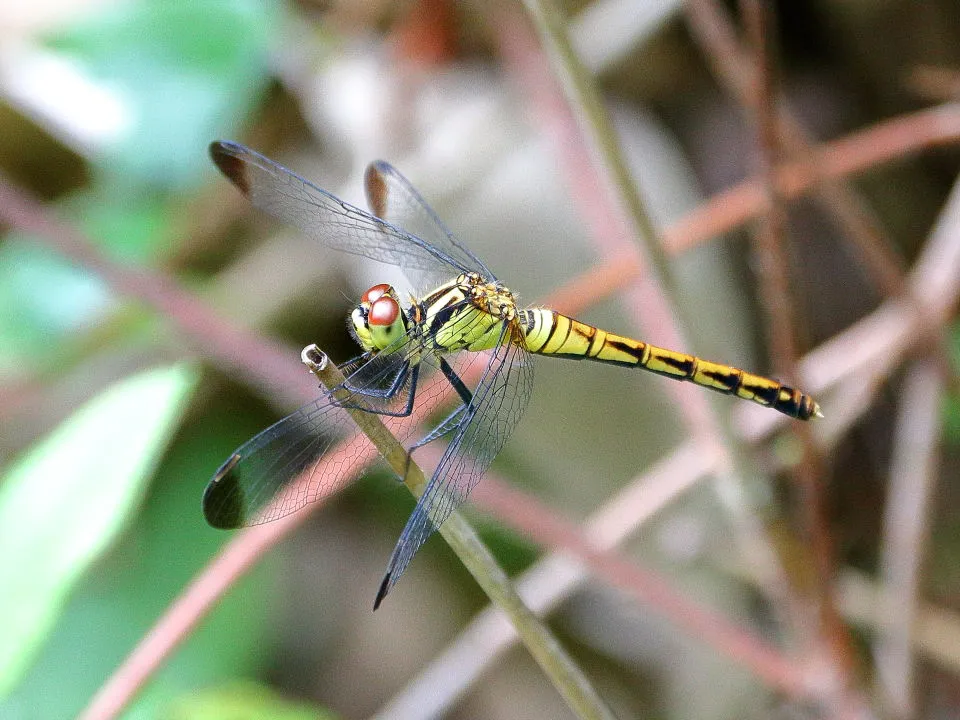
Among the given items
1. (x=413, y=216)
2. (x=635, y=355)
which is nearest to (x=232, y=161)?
(x=413, y=216)

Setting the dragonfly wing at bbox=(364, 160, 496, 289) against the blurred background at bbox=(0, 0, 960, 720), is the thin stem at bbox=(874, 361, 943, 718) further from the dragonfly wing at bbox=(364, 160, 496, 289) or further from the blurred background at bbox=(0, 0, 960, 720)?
the dragonfly wing at bbox=(364, 160, 496, 289)

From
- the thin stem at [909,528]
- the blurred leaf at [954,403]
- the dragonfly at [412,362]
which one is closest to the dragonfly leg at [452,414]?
the dragonfly at [412,362]

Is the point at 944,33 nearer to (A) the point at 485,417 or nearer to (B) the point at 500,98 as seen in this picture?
(B) the point at 500,98

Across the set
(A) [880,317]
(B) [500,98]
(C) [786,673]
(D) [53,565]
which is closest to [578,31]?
(B) [500,98]

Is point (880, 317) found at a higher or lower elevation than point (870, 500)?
higher

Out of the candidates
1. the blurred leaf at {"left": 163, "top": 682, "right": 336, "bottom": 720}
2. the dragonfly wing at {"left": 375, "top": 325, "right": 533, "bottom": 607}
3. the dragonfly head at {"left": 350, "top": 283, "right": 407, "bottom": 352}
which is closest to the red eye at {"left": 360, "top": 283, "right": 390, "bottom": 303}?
the dragonfly head at {"left": 350, "top": 283, "right": 407, "bottom": 352}

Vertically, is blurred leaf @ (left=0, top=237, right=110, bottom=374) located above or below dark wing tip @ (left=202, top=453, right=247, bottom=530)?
above

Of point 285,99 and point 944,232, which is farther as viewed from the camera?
point 285,99

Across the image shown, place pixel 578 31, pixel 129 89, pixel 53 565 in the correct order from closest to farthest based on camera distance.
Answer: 1. pixel 53 565
2. pixel 129 89
3. pixel 578 31
